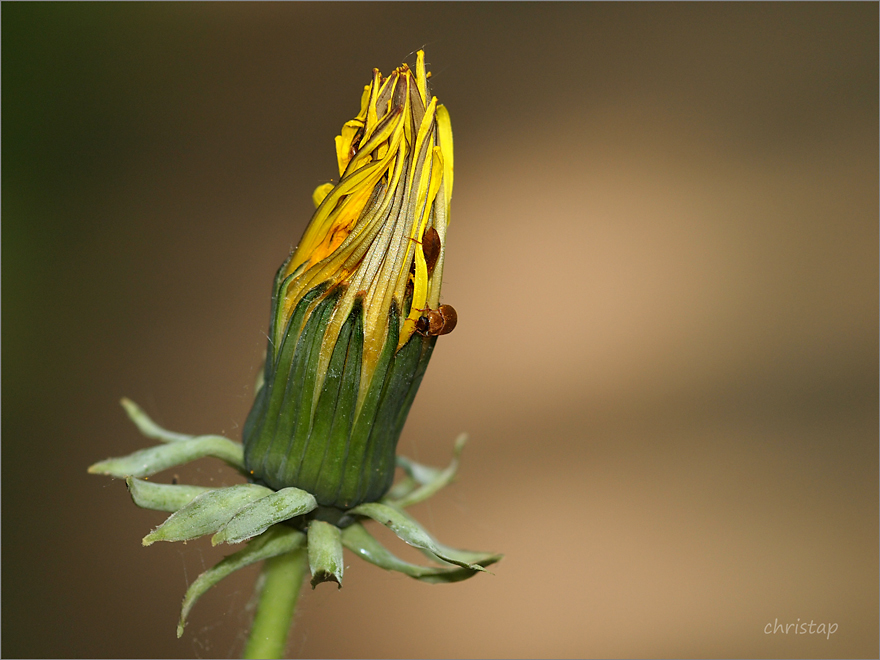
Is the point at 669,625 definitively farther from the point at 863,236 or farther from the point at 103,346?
the point at 103,346

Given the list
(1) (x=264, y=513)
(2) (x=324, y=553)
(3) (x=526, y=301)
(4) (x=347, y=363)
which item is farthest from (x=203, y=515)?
(3) (x=526, y=301)

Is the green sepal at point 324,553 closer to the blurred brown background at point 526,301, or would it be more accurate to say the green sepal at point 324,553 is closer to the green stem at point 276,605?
the green stem at point 276,605

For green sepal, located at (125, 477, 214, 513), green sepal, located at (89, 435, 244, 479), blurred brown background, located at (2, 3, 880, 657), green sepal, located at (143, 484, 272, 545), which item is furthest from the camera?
blurred brown background, located at (2, 3, 880, 657)

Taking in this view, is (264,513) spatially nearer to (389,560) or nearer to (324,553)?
(324,553)

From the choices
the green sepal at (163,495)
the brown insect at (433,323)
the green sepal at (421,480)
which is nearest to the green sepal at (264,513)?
the green sepal at (163,495)

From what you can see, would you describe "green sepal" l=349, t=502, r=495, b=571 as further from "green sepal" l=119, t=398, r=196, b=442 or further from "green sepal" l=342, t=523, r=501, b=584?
"green sepal" l=119, t=398, r=196, b=442

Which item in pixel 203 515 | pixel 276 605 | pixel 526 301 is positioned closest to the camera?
pixel 203 515

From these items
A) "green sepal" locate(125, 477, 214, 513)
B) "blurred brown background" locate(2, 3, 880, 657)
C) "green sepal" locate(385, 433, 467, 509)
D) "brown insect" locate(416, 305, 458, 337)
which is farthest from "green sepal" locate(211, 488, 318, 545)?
"blurred brown background" locate(2, 3, 880, 657)

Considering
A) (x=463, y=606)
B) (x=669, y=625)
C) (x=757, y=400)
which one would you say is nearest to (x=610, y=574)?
(x=669, y=625)
